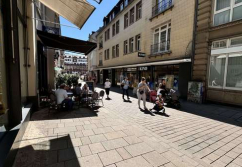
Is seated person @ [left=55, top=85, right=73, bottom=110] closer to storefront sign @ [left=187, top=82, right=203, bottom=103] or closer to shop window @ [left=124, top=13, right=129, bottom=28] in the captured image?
storefront sign @ [left=187, top=82, right=203, bottom=103]

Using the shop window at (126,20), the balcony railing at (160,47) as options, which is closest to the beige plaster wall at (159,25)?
the shop window at (126,20)

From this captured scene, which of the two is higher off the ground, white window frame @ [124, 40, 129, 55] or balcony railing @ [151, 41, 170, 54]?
white window frame @ [124, 40, 129, 55]

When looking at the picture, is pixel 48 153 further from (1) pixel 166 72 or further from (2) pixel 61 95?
(1) pixel 166 72

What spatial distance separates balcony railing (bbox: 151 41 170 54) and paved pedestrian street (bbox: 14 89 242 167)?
717cm

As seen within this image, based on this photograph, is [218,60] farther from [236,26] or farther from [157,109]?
[157,109]

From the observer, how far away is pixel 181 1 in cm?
946

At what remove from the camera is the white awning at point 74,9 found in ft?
13.5

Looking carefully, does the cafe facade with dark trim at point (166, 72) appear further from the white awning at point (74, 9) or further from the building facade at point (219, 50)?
the white awning at point (74, 9)

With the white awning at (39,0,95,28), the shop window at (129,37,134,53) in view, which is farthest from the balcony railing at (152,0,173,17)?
the white awning at (39,0,95,28)

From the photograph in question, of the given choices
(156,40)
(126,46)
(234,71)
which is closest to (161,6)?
(156,40)

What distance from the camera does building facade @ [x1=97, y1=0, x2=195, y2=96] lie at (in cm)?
934

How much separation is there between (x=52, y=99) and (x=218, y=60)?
9324 mm

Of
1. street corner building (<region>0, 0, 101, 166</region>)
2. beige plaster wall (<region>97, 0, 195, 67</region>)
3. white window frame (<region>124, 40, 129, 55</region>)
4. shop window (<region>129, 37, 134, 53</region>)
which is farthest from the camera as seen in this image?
white window frame (<region>124, 40, 129, 55</region>)

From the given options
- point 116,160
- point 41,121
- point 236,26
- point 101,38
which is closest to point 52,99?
point 41,121
